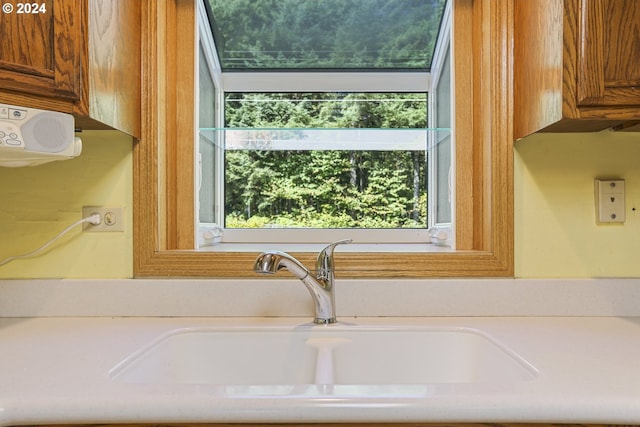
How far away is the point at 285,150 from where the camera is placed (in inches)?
62.2

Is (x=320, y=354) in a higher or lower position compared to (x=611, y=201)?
lower

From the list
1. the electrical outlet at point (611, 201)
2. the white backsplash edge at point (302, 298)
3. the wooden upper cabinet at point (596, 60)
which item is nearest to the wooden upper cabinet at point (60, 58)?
the white backsplash edge at point (302, 298)

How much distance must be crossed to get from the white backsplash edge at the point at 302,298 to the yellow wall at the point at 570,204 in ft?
0.18

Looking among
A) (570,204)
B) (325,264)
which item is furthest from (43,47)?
(570,204)

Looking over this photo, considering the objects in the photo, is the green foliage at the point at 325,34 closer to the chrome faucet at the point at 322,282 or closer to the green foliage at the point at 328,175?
the green foliage at the point at 328,175

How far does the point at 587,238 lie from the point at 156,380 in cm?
111

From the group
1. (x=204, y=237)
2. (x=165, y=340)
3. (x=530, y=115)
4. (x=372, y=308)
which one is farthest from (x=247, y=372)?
(x=530, y=115)

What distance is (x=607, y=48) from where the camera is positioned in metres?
0.89

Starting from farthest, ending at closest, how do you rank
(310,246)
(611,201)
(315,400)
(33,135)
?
(310,246) → (611,201) → (33,135) → (315,400)

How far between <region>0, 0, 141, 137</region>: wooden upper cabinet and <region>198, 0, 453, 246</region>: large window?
1.79 ft

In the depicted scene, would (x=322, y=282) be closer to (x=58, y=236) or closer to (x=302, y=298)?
(x=302, y=298)

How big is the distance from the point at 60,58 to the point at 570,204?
1252mm

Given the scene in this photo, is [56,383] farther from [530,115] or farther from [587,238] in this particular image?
[587,238]

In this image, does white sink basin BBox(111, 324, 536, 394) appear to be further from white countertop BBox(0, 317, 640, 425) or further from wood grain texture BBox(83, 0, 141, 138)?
wood grain texture BBox(83, 0, 141, 138)
